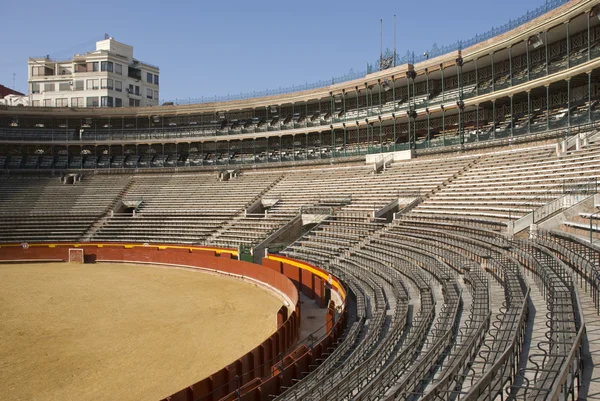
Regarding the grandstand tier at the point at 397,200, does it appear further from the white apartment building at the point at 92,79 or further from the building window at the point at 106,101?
the white apartment building at the point at 92,79

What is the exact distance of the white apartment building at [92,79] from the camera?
64.4 metres

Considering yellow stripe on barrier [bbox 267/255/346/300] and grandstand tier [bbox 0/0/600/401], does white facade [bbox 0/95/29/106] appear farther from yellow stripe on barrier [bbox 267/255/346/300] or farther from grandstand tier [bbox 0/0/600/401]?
yellow stripe on barrier [bbox 267/255/346/300]

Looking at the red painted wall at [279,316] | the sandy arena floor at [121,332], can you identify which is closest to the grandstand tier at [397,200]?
the red painted wall at [279,316]

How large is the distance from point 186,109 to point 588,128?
41164mm

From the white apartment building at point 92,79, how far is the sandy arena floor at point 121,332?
126ft

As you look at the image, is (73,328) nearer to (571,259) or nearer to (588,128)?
(571,259)

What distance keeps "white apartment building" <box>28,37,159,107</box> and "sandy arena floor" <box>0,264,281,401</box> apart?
38424 mm

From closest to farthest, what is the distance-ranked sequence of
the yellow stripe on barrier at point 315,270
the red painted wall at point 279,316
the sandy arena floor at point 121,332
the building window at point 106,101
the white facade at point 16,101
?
1. the red painted wall at point 279,316
2. the sandy arena floor at point 121,332
3. the yellow stripe on barrier at point 315,270
4. the building window at point 106,101
5. the white facade at point 16,101

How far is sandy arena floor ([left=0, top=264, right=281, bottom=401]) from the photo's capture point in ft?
45.7

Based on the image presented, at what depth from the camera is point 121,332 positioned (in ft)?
62.4

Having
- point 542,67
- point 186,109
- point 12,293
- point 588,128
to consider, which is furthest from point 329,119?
point 12,293

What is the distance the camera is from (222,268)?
3359 cm

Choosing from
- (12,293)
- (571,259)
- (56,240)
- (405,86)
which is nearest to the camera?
(571,259)

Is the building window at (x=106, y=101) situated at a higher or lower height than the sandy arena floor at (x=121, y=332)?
higher
